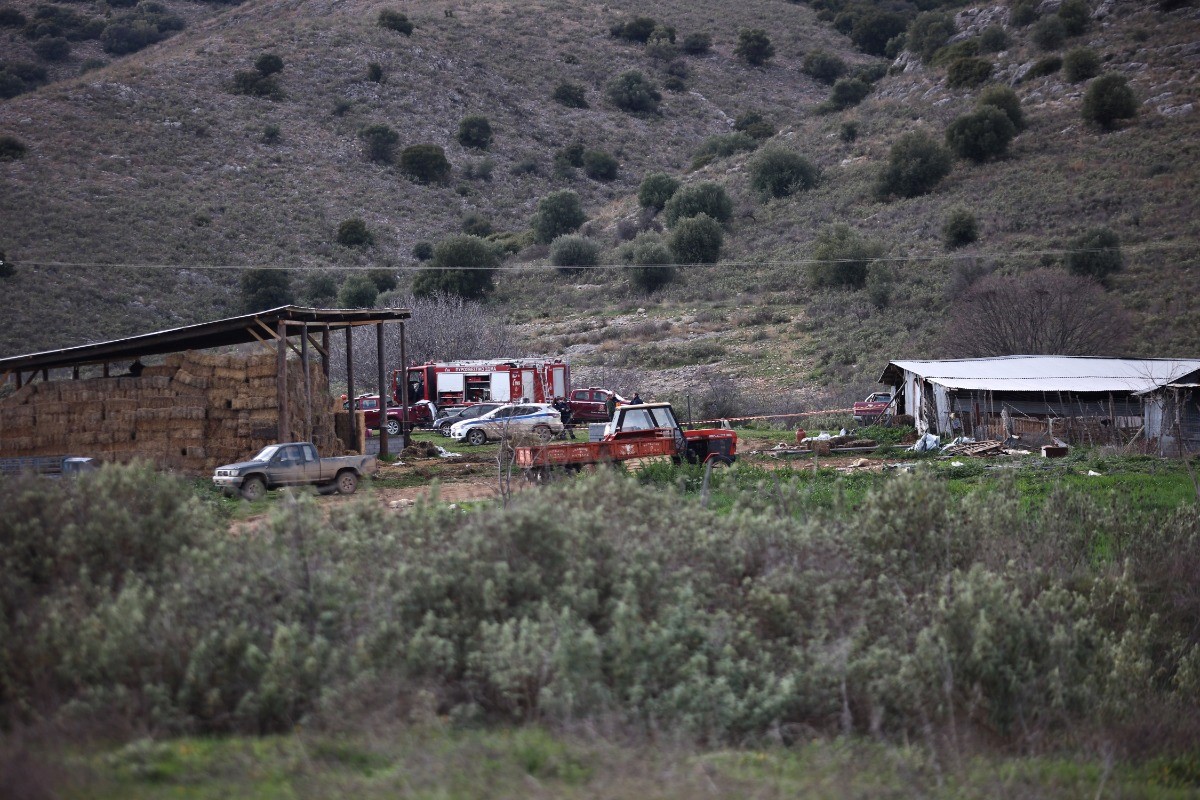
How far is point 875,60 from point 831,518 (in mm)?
92908

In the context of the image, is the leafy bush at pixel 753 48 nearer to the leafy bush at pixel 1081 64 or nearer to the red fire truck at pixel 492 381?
the leafy bush at pixel 1081 64

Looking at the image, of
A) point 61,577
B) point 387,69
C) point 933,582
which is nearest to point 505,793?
point 61,577

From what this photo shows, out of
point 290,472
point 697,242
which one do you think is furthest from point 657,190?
point 290,472

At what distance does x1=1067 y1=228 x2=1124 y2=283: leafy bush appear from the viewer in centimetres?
4556

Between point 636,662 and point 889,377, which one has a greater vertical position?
point 889,377

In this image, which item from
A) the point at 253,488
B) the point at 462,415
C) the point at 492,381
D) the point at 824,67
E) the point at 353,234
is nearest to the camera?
the point at 253,488

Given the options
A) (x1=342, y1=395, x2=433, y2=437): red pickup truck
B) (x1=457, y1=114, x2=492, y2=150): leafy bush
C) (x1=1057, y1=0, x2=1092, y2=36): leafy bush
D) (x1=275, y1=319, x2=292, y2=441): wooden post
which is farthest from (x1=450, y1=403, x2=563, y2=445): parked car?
(x1=1057, y1=0, x2=1092, y2=36): leafy bush

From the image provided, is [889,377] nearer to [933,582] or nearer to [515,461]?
[515,461]

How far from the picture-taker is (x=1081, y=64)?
62.2 meters

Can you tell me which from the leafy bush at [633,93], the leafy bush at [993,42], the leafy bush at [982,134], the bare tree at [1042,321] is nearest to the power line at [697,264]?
the bare tree at [1042,321]

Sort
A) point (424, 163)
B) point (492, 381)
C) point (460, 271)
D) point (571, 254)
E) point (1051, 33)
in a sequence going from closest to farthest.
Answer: point (492, 381) < point (460, 271) < point (571, 254) < point (1051, 33) < point (424, 163)

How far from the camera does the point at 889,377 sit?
35875 mm

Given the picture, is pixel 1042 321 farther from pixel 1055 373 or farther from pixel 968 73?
pixel 968 73

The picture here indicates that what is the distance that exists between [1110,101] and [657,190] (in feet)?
90.9
